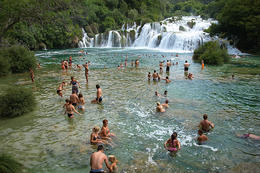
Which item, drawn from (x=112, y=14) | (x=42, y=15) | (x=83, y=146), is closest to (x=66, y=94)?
(x=42, y=15)

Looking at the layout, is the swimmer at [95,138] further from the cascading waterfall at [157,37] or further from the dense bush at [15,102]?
the cascading waterfall at [157,37]

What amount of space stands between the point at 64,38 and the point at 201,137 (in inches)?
2284

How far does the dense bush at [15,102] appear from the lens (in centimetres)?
1069

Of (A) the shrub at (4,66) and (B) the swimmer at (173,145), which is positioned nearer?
(B) the swimmer at (173,145)

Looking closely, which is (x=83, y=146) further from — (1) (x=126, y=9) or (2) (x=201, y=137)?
(1) (x=126, y=9)

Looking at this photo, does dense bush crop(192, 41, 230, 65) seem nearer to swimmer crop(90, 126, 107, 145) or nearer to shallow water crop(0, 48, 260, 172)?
shallow water crop(0, 48, 260, 172)

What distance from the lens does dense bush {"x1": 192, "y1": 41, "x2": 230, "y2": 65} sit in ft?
98.1

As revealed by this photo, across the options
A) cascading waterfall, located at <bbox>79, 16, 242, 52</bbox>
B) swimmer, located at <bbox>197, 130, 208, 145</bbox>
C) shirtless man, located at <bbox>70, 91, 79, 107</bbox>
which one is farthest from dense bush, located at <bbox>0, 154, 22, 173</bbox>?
cascading waterfall, located at <bbox>79, 16, 242, 52</bbox>

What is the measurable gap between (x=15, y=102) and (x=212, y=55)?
27.3 m

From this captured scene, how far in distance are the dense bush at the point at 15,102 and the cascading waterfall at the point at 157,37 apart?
40277 mm

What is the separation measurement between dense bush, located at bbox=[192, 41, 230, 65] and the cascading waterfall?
498 inches

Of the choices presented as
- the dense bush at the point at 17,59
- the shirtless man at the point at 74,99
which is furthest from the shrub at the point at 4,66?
the shirtless man at the point at 74,99

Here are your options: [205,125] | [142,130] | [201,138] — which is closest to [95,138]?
[142,130]

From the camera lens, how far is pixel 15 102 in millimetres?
10875
